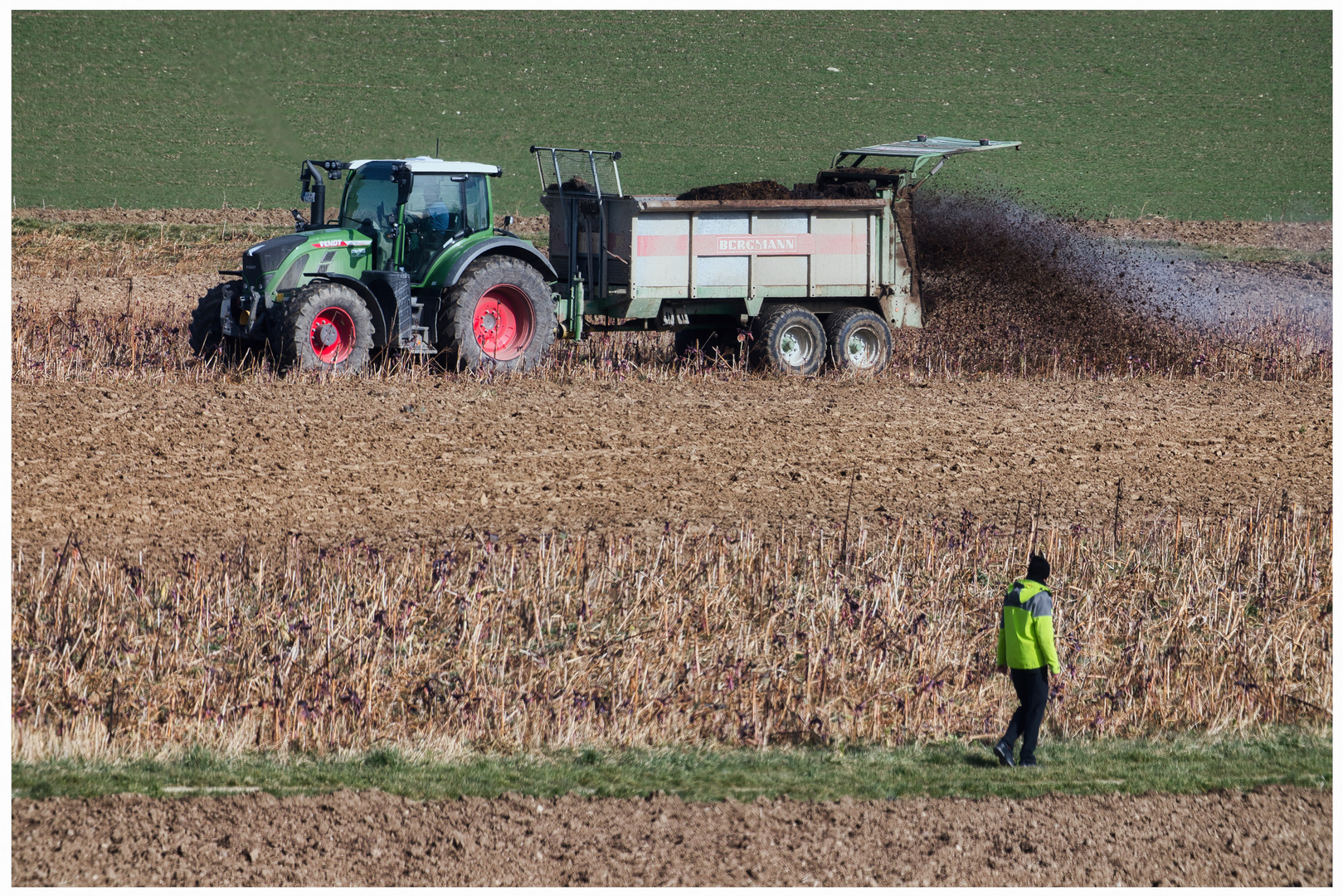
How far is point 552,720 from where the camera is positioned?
6727 mm

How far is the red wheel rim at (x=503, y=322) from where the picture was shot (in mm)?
13297

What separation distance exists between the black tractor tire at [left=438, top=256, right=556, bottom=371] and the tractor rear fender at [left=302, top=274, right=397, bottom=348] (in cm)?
50

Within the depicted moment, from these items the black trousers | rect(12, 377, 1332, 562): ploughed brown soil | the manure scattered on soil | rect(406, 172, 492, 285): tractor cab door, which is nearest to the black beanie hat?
the black trousers

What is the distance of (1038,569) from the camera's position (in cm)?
650

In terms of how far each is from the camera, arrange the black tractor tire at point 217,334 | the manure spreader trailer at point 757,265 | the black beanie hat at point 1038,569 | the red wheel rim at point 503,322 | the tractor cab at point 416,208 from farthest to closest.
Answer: the manure spreader trailer at point 757,265 → the red wheel rim at point 503,322 → the tractor cab at point 416,208 → the black tractor tire at point 217,334 → the black beanie hat at point 1038,569

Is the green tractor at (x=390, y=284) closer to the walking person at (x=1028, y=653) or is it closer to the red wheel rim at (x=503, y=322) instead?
the red wheel rim at (x=503, y=322)

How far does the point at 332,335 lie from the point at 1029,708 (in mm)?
7903

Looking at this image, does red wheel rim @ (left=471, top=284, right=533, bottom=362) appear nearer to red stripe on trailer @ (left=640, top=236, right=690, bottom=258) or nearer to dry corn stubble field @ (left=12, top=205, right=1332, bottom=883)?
dry corn stubble field @ (left=12, top=205, right=1332, bottom=883)

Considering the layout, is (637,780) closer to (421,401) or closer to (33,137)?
(421,401)

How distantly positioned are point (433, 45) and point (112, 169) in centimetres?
1332

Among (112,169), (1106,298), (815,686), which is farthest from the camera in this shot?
(112,169)

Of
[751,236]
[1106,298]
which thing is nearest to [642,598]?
[751,236]

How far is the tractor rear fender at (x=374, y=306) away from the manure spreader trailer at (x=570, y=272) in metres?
0.02

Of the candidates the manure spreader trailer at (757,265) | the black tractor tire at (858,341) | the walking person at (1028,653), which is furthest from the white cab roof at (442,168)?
the walking person at (1028,653)
